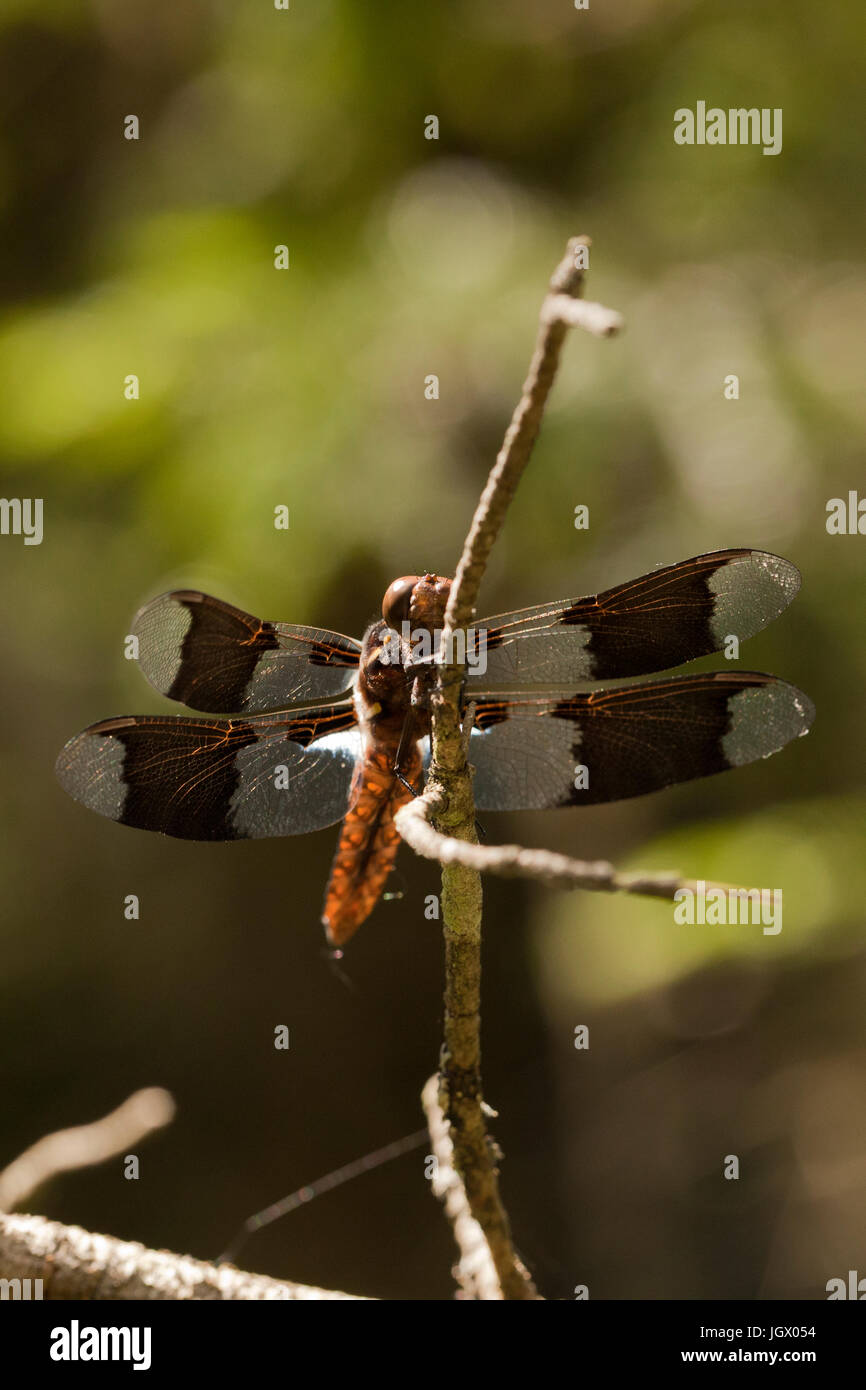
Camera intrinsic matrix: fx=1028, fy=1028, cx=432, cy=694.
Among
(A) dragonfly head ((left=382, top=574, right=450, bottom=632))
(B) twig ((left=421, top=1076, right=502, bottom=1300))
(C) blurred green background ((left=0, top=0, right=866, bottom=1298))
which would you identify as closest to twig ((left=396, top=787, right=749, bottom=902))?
(B) twig ((left=421, top=1076, right=502, bottom=1300))

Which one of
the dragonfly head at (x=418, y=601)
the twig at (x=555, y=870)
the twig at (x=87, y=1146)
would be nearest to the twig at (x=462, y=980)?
the twig at (x=555, y=870)

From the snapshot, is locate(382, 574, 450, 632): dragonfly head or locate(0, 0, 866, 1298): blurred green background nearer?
locate(382, 574, 450, 632): dragonfly head

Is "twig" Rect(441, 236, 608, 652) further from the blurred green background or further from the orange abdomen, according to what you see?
the blurred green background

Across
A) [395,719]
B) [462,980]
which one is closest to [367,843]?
[395,719]

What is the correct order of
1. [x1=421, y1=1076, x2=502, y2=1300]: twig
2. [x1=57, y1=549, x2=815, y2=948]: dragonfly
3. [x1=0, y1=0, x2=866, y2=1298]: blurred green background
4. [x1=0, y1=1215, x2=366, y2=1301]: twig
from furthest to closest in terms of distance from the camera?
1. [x1=0, y1=0, x2=866, y2=1298]: blurred green background
2. [x1=57, y1=549, x2=815, y2=948]: dragonfly
3. [x1=0, y1=1215, x2=366, y2=1301]: twig
4. [x1=421, y1=1076, x2=502, y2=1300]: twig

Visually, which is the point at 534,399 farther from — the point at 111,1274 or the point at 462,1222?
the point at 111,1274

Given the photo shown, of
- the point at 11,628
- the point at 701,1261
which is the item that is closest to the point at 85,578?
the point at 11,628

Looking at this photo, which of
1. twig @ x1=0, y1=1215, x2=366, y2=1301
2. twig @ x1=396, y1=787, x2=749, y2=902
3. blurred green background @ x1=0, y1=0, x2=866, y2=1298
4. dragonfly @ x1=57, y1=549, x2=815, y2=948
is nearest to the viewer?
twig @ x1=396, y1=787, x2=749, y2=902
